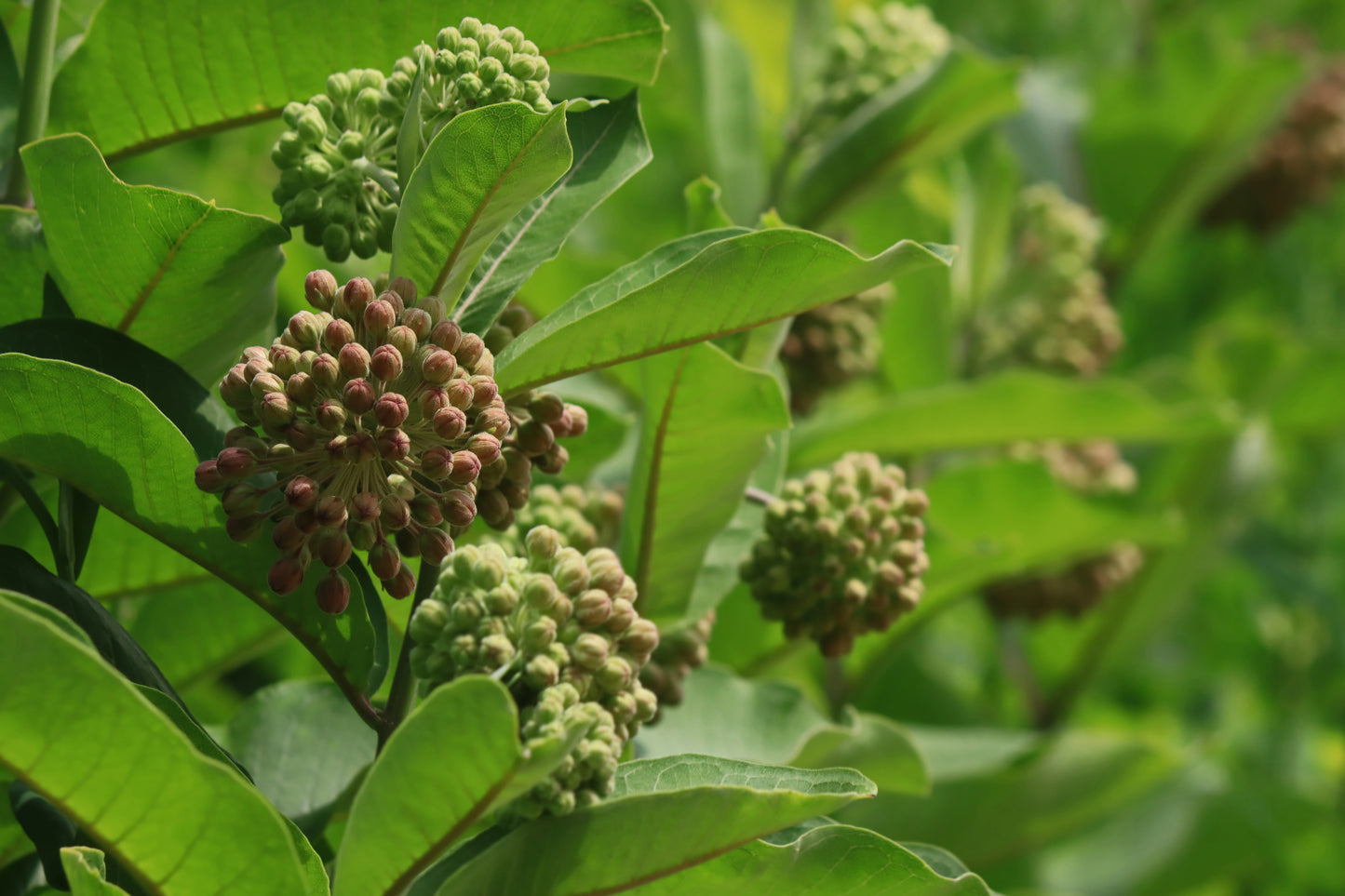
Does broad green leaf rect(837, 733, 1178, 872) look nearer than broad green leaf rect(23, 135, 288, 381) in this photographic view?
No

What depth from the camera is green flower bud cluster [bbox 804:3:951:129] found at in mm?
2451

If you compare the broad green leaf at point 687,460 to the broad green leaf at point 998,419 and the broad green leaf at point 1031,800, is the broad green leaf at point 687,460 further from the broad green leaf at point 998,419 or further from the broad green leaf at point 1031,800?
the broad green leaf at point 1031,800

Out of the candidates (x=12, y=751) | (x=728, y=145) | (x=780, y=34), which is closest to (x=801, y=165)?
(x=728, y=145)

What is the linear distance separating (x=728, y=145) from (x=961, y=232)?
0.81 metres

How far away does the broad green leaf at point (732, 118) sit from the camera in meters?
2.50

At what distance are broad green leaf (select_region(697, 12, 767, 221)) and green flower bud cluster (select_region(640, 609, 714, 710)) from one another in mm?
1082

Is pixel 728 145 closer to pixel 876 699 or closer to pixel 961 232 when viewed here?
pixel 961 232

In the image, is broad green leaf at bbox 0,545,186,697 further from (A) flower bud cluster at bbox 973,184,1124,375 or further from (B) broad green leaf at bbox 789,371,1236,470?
(A) flower bud cluster at bbox 973,184,1124,375

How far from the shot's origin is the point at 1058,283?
3.07 metres

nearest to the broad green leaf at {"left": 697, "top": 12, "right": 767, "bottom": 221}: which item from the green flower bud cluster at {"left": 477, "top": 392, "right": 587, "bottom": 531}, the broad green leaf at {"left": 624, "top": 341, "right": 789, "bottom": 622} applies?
the broad green leaf at {"left": 624, "top": 341, "right": 789, "bottom": 622}

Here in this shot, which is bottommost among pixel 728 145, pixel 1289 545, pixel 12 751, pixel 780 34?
pixel 1289 545

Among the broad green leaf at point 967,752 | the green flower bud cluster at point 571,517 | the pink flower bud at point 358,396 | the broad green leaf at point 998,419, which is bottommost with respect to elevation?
the broad green leaf at point 967,752

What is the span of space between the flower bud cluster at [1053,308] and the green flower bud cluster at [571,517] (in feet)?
5.32

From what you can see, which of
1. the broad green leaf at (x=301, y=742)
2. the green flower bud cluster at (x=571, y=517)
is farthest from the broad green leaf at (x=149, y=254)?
the broad green leaf at (x=301, y=742)
